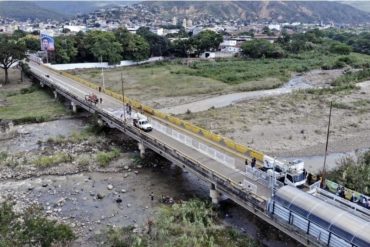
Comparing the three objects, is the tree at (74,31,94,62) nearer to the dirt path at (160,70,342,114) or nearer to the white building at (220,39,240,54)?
the white building at (220,39,240,54)

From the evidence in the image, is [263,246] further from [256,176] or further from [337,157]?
[337,157]

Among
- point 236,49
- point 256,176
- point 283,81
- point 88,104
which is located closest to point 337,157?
point 256,176

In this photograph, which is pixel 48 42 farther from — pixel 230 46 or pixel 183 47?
pixel 230 46

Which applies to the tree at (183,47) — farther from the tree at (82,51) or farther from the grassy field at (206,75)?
the tree at (82,51)

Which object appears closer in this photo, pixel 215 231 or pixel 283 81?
pixel 215 231

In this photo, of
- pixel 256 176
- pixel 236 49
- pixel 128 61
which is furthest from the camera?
pixel 236 49

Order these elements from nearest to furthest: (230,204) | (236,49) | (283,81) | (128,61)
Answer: (230,204)
(283,81)
(128,61)
(236,49)

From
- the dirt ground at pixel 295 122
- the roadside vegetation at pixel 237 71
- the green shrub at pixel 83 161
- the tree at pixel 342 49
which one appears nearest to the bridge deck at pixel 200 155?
the green shrub at pixel 83 161
